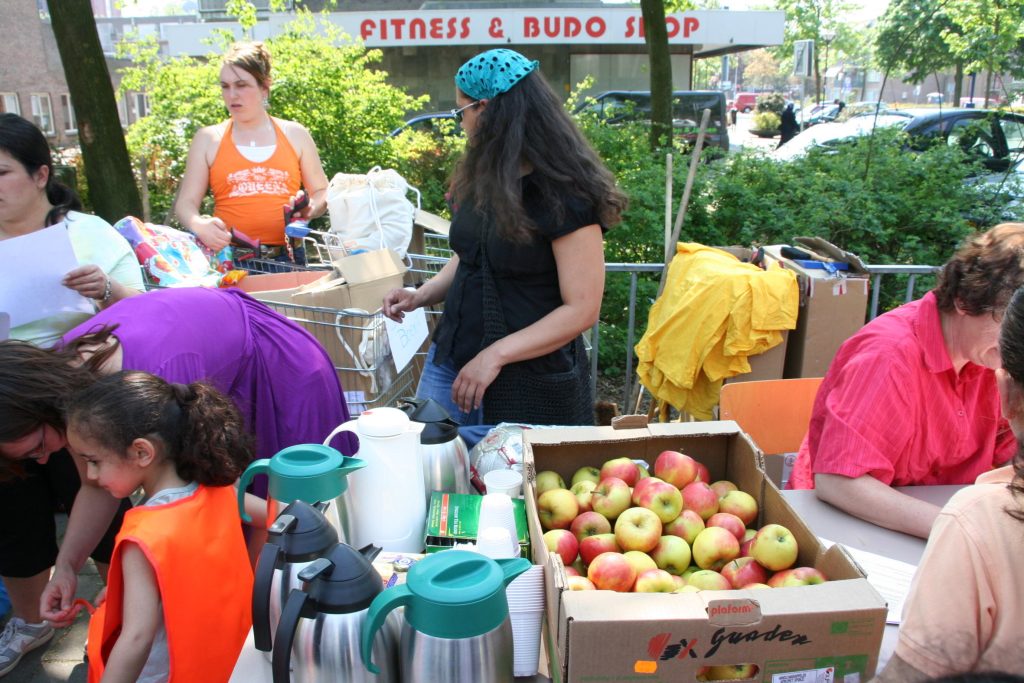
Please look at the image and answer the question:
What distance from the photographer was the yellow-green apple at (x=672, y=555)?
1784 mm

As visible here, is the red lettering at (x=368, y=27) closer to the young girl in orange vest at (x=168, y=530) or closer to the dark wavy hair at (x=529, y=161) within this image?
the dark wavy hair at (x=529, y=161)

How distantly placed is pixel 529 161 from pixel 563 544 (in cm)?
125

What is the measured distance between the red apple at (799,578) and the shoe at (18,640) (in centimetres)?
284

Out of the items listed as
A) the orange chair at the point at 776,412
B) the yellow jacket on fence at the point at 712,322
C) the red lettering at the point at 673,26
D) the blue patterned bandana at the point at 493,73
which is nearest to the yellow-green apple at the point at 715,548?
the orange chair at the point at 776,412

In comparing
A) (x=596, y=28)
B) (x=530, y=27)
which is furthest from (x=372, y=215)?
(x=596, y=28)

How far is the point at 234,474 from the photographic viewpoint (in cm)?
193

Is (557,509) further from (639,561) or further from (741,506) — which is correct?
(741,506)

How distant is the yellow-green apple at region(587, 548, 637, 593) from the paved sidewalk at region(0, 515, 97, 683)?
2.31m

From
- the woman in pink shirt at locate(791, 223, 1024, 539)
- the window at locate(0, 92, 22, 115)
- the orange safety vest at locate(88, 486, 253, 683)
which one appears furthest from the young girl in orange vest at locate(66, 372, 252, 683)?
the window at locate(0, 92, 22, 115)

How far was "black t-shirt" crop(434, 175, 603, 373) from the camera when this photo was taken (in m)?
2.47

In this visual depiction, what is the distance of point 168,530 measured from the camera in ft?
5.72

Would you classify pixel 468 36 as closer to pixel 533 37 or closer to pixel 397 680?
pixel 533 37

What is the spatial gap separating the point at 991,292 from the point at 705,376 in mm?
1962

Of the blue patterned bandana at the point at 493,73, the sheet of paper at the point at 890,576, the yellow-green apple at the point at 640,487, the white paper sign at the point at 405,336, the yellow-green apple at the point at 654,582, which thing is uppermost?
the blue patterned bandana at the point at 493,73
